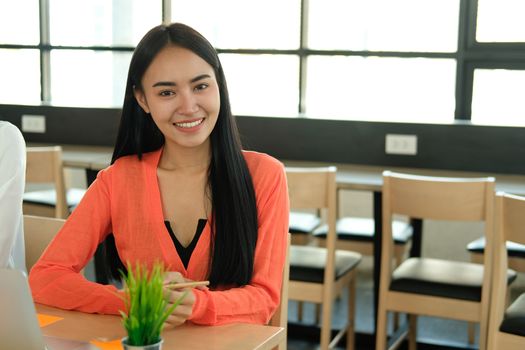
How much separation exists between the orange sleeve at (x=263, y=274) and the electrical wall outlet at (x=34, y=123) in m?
3.36

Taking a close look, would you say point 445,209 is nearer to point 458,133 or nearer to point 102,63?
point 458,133

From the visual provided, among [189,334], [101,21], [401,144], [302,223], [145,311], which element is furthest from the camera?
[101,21]

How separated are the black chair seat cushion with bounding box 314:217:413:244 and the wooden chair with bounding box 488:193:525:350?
1.05 meters

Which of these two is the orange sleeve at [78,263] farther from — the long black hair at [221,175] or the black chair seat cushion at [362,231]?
the black chair seat cushion at [362,231]

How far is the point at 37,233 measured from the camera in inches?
80.7

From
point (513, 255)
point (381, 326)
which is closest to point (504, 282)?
point (381, 326)

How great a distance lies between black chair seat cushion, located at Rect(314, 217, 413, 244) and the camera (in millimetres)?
3771

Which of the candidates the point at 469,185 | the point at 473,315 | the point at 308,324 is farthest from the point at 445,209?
the point at 308,324

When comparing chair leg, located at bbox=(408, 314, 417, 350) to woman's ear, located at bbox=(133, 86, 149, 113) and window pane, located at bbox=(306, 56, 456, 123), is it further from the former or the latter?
woman's ear, located at bbox=(133, 86, 149, 113)

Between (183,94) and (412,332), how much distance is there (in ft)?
6.47

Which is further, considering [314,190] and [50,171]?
[50,171]

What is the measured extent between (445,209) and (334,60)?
82.1 inches

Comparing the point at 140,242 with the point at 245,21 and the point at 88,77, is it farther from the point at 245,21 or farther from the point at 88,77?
the point at 88,77

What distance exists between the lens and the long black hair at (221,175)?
184 centimetres
